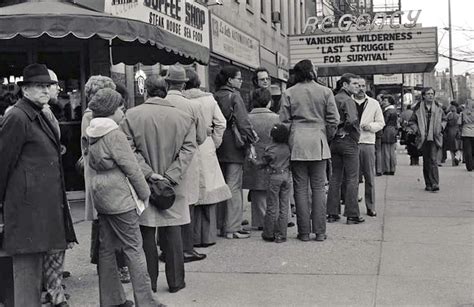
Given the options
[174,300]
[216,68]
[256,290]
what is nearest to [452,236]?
[256,290]

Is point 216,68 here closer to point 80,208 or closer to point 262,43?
point 262,43

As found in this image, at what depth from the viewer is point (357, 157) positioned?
875 cm

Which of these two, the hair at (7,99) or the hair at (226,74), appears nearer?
the hair at (7,99)

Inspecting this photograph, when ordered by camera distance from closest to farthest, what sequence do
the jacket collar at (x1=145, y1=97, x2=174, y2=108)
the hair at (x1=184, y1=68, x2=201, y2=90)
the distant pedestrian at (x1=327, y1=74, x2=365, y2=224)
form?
the jacket collar at (x1=145, y1=97, x2=174, y2=108), the hair at (x1=184, y1=68, x2=201, y2=90), the distant pedestrian at (x1=327, y1=74, x2=365, y2=224)

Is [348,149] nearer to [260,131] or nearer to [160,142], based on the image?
[260,131]

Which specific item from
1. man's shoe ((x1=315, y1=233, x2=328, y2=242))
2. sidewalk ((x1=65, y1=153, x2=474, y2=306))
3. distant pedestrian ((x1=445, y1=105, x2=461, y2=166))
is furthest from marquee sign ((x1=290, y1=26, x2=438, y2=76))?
man's shoe ((x1=315, y1=233, x2=328, y2=242))

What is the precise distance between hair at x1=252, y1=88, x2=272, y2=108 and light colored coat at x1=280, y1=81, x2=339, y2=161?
1.23 ft

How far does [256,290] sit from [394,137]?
1047cm

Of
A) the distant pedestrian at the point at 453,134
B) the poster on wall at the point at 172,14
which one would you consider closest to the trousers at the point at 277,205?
the poster on wall at the point at 172,14

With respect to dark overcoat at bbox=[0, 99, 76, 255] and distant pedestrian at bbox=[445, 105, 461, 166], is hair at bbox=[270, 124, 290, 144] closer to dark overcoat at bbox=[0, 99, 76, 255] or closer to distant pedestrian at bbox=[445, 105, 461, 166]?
dark overcoat at bbox=[0, 99, 76, 255]

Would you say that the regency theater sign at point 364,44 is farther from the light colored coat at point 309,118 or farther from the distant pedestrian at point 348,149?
the light colored coat at point 309,118

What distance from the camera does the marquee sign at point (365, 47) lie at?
2366cm

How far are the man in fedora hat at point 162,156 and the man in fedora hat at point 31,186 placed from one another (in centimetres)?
76

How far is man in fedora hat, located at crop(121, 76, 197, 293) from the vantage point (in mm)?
5477
